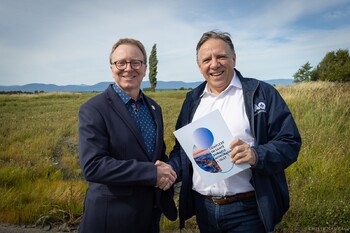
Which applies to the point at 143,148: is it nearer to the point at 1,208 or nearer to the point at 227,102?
the point at 227,102

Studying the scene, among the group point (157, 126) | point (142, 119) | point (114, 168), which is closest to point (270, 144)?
point (157, 126)

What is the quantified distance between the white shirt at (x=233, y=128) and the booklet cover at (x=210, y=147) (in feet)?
0.52

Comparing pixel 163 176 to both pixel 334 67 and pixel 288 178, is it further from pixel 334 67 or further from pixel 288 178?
pixel 334 67

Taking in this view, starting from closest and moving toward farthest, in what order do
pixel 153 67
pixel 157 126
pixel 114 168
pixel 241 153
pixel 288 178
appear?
pixel 114 168 < pixel 241 153 < pixel 157 126 < pixel 288 178 < pixel 153 67

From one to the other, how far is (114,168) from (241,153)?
90cm

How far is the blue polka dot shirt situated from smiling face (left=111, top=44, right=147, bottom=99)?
0.18 ft

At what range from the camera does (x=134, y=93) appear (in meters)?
2.29

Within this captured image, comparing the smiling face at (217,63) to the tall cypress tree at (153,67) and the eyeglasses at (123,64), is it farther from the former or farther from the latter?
the tall cypress tree at (153,67)

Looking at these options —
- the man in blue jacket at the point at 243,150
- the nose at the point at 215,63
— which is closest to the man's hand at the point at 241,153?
the man in blue jacket at the point at 243,150

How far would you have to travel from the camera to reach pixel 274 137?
82.1 inches

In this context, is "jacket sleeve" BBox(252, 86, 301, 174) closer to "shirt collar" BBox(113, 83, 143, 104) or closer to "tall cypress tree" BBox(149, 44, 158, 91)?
"shirt collar" BBox(113, 83, 143, 104)

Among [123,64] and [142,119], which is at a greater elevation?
[123,64]

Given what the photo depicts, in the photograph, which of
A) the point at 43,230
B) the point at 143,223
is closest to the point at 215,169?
the point at 143,223

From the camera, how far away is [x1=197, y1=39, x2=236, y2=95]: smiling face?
228 cm
